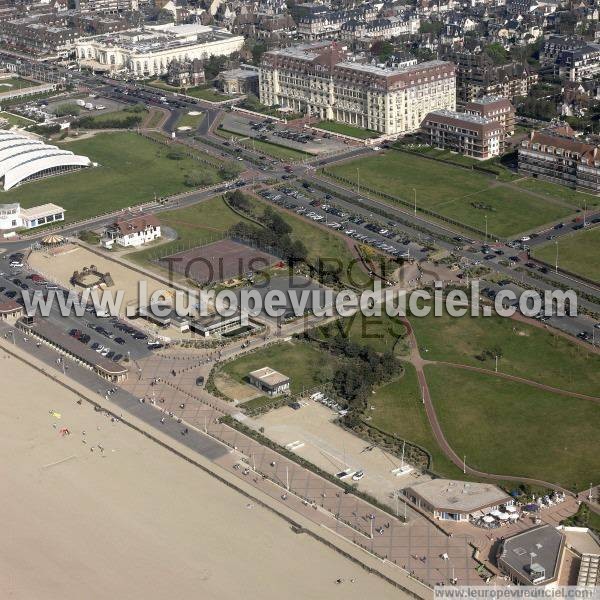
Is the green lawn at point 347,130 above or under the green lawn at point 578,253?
above

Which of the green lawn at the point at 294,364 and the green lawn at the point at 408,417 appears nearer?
the green lawn at the point at 408,417

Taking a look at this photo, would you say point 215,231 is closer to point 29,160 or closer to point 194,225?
point 194,225

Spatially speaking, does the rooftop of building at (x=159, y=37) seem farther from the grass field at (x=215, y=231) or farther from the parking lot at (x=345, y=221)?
the grass field at (x=215, y=231)

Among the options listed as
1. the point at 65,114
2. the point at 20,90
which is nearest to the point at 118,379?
the point at 65,114

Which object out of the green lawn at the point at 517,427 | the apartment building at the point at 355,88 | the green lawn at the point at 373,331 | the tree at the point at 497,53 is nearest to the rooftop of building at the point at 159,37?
the apartment building at the point at 355,88

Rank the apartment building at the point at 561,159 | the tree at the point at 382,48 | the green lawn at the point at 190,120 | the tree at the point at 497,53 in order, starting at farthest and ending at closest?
A: 1. the tree at the point at 382,48
2. the tree at the point at 497,53
3. the green lawn at the point at 190,120
4. the apartment building at the point at 561,159

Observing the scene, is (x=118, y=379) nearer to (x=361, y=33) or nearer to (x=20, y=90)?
(x=20, y=90)

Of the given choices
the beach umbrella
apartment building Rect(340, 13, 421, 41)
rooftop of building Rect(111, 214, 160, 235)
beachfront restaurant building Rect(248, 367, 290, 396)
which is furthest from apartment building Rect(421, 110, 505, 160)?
beachfront restaurant building Rect(248, 367, 290, 396)
